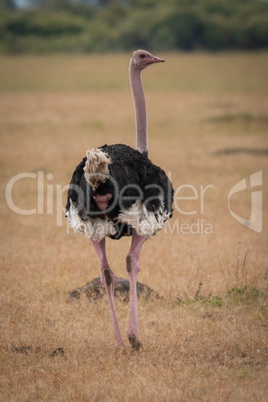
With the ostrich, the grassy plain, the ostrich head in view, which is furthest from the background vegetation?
the ostrich

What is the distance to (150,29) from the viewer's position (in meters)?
46.1

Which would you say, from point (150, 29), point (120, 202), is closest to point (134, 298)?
point (120, 202)

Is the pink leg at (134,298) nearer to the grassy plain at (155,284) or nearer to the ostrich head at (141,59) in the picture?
the grassy plain at (155,284)

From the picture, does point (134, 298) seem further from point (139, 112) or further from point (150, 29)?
point (150, 29)

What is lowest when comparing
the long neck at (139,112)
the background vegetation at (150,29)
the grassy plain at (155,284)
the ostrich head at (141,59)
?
the grassy plain at (155,284)

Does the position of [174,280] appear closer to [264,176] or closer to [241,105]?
[264,176]

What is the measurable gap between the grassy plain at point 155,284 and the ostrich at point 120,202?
1.58 ft

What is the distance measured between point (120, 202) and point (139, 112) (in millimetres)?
1395

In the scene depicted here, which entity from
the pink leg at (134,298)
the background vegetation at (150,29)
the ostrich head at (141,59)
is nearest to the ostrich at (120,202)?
the pink leg at (134,298)

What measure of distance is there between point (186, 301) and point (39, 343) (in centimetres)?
144

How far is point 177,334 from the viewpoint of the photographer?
220 inches

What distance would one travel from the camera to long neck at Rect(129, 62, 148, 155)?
19.7 feet

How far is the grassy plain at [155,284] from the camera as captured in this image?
4.64m

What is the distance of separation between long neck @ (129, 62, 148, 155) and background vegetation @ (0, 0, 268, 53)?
128 ft
